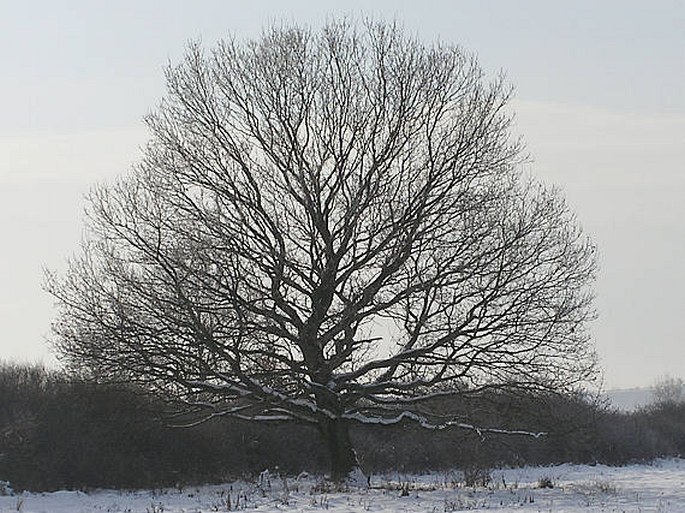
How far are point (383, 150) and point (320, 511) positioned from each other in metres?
9.56

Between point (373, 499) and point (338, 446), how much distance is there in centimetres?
511

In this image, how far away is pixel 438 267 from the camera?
2316cm

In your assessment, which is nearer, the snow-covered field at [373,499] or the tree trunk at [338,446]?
the snow-covered field at [373,499]

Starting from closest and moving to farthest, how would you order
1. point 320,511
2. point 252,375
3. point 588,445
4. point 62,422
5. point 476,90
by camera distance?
point 320,511 < point 252,375 < point 476,90 < point 62,422 < point 588,445

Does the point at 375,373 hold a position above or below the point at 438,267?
below

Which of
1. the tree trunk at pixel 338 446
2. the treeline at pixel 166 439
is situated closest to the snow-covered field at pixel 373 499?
the tree trunk at pixel 338 446

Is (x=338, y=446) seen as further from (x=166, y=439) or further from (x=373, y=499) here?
(x=166, y=439)

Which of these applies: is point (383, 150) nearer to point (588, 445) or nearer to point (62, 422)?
point (62, 422)

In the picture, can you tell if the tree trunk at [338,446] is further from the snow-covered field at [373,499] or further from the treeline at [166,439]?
the treeline at [166,439]

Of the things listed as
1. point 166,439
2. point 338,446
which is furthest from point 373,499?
point 166,439

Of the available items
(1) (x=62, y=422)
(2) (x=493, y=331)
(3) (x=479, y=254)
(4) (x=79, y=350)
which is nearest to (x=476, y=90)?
(3) (x=479, y=254)

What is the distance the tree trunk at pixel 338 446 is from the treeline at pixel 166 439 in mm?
1018

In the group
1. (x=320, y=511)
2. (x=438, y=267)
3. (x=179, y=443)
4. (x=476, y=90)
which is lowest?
(x=320, y=511)

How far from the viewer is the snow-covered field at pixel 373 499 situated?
17.6m
